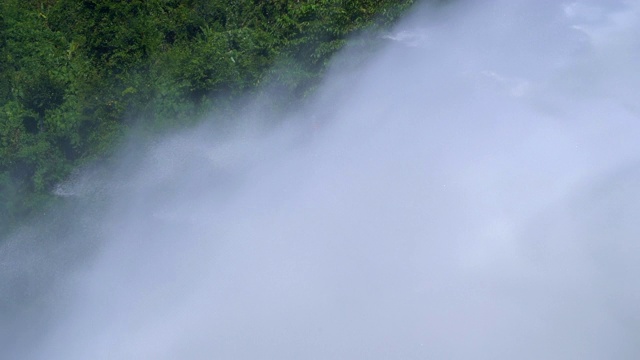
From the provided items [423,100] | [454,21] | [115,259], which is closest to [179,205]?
[115,259]

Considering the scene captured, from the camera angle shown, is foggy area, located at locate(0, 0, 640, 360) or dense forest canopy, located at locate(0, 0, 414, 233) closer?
foggy area, located at locate(0, 0, 640, 360)

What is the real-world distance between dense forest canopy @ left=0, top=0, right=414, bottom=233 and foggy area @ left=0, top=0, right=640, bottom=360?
0.83 meters

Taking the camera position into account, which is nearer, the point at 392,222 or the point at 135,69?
the point at 392,222

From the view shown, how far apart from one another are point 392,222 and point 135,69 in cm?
1020

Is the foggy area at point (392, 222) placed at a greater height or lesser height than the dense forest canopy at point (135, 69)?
lesser

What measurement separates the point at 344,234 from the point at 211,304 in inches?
108

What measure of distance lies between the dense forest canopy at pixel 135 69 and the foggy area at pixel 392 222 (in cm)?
83

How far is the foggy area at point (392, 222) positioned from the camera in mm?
13672

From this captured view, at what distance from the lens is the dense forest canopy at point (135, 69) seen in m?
19.8

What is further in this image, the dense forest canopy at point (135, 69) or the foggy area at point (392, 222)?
the dense forest canopy at point (135, 69)

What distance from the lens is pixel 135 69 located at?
2238cm

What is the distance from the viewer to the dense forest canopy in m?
19.8

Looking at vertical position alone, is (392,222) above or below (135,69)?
below

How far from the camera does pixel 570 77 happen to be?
685 inches
